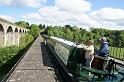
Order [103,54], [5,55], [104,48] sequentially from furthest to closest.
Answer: [5,55], [103,54], [104,48]

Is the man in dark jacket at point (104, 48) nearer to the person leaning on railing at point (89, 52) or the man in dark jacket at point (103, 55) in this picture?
the man in dark jacket at point (103, 55)

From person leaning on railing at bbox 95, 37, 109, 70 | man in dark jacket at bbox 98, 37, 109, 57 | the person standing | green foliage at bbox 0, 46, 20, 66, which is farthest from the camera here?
green foliage at bbox 0, 46, 20, 66

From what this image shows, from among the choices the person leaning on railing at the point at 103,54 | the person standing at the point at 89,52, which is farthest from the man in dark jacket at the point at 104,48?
the person standing at the point at 89,52

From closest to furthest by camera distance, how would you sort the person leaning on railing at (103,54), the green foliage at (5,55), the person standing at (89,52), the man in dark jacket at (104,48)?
the person leaning on railing at (103,54), the man in dark jacket at (104,48), the person standing at (89,52), the green foliage at (5,55)

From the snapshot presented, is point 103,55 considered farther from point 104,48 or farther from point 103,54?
point 104,48

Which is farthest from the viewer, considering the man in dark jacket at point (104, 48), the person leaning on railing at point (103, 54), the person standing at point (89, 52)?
the person standing at point (89, 52)

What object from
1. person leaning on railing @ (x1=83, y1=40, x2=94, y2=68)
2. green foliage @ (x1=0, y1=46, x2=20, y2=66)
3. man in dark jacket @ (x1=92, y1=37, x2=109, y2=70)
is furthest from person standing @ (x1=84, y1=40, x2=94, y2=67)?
green foliage @ (x1=0, y1=46, x2=20, y2=66)

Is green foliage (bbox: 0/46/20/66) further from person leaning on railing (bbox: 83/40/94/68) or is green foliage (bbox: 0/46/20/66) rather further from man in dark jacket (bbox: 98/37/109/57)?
man in dark jacket (bbox: 98/37/109/57)

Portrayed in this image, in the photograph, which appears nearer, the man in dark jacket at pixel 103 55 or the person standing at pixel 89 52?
the man in dark jacket at pixel 103 55

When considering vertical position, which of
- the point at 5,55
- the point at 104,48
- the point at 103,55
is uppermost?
the point at 104,48

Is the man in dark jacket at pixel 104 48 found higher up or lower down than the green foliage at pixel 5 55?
higher up

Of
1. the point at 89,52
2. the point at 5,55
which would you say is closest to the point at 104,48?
the point at 89,52

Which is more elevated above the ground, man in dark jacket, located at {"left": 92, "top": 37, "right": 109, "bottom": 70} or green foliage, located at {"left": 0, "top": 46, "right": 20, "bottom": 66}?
man in dark jacket, located at {"left": 92, "top": 37, "right": 109, "bottom": 70}

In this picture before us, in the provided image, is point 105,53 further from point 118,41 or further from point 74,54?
point 118,41
